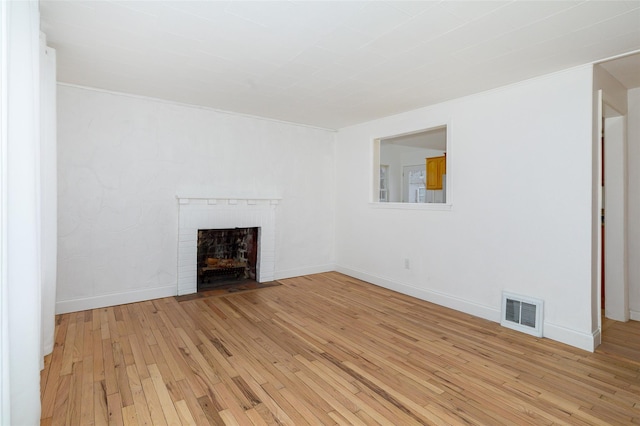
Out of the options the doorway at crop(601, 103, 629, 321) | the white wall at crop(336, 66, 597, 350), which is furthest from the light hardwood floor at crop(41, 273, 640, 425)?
the white wall at crop(336, 66, 597, 350)

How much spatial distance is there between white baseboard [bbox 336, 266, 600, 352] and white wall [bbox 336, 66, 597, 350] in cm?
1

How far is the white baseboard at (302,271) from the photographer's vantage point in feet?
16.7

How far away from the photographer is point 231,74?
10.2ft

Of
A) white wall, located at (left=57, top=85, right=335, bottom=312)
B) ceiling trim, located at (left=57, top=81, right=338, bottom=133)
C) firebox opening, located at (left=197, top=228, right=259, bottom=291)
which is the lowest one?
firebox opening, located at (left=197, top=228, right=259, bottom=291)

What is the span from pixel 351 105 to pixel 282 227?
211 centimetres

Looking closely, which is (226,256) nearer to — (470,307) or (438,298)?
(438,298)

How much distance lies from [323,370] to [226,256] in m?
2.99

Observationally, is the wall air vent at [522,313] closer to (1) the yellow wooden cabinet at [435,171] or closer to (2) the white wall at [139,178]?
(2) the white wall at [139,178]

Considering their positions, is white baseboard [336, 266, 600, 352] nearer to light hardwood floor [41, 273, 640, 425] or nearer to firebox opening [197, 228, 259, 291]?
light hardwood floor [41, 273, 640, 425]

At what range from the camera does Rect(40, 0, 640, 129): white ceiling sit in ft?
6.75

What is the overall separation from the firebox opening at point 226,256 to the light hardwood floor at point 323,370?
1.11 meters

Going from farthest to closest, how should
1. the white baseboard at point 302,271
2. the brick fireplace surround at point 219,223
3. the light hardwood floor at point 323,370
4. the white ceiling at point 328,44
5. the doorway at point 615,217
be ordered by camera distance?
the white baseboard at point 302,271
the brick fireplace surround at point 219,223
the doorway at point 615,217
the white ceiling at point 328,44
the light hardwood floor at point 323,370

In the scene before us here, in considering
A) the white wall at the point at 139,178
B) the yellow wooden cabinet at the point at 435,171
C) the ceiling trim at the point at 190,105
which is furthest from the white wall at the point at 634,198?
the white wall at the point at 139,178

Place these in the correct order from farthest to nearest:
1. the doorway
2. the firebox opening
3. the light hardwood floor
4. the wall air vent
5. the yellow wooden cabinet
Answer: the yellow wooden cabinet → the firebox opening → the doorway → the wall air vent → the light hardwood floor
